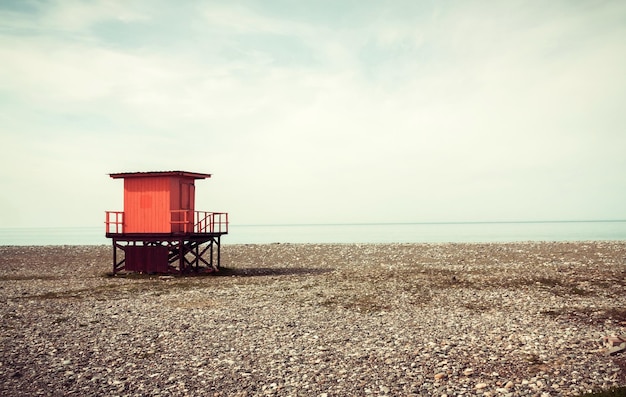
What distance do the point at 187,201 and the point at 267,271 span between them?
7585mm

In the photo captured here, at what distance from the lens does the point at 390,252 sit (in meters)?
46.8

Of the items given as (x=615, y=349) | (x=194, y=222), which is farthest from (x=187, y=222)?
(x=615, y=349)

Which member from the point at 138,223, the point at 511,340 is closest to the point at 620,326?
the point at 511,340

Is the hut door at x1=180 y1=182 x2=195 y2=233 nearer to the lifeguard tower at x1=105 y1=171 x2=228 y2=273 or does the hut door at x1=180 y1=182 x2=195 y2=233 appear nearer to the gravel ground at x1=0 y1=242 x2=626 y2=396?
the lifeguard tower at x1=105 y1=171 x2=228 y2=273

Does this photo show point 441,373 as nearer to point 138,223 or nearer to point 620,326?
point 620,326

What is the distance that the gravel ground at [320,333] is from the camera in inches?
467

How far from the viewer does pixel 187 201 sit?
112ft

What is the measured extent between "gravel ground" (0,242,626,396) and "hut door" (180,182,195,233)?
3864 mm

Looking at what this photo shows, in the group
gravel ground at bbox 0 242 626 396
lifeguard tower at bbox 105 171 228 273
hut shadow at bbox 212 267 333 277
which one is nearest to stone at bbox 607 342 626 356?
gravel ground at bbox 0 242 626 396

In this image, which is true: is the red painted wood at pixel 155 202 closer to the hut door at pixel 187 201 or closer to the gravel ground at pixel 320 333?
the hut door at pixel 187 201

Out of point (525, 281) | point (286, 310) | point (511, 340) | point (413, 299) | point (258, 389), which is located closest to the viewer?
point (258, 389)

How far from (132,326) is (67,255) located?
37.8m

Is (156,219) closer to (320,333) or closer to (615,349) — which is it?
(320,333)

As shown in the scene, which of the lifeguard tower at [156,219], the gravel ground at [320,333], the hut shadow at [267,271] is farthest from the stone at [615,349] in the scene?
the lifeguard tower at [156,219]
